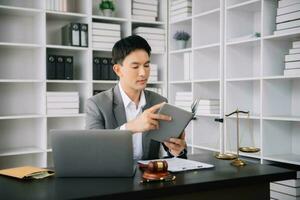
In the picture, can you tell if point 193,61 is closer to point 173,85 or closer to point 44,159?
point 173,85

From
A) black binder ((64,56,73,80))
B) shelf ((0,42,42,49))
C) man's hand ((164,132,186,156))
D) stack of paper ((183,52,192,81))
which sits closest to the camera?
man's hand ((164,132,186,156))

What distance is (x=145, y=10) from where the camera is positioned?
4.32 metres

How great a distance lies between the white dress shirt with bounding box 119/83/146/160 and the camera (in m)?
2.32

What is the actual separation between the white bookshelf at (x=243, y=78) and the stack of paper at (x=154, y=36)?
122 millimetres

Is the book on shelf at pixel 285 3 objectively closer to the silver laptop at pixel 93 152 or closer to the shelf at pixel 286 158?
the shelf at pixel 286 158

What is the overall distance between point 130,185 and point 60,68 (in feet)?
8.34

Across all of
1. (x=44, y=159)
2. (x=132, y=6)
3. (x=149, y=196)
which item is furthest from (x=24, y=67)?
(x=149, y=196)

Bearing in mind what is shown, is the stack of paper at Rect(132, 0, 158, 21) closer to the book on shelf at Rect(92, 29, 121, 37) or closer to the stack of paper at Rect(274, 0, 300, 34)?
the book on shelf at Rect(92, 29, 121, 37)

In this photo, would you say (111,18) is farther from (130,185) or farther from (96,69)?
(130,185)

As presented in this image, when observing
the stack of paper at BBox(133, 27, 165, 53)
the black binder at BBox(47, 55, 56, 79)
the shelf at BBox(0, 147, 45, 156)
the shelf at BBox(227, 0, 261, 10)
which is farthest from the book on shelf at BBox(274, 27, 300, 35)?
the shelf at BBox(0, 147, 45, 156)

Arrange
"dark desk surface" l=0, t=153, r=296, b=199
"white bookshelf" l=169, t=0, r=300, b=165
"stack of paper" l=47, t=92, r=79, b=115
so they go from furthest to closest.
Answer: "stack of paper" l=47, t=92, r=79, b=115 → "white bookshelf" l=169, t=0, r=300, b=165 → "dark desk surface" l=0, t=153, r=296, b=199

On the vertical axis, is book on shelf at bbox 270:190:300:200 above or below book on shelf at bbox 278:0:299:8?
below

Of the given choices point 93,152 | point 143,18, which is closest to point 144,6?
point 143,18

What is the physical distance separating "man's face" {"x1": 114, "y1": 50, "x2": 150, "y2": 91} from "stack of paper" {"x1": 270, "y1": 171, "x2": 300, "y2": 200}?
1527 millimetres
